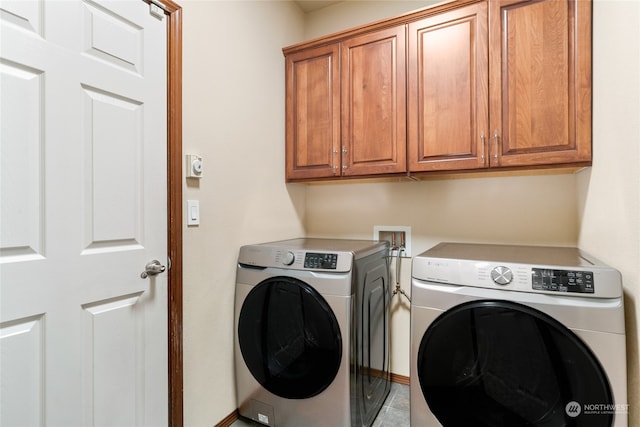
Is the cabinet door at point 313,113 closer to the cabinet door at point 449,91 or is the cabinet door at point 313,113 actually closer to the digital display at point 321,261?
the cabinet door at point 449,91

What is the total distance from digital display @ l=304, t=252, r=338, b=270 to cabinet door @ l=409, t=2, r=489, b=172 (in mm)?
699

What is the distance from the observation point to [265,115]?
193 centimetres

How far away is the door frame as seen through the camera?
53.2 inches

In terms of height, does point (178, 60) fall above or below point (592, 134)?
above

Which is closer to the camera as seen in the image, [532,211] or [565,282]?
[565,282]

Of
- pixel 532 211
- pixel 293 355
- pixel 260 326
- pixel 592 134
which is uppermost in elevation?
pixel 592 134

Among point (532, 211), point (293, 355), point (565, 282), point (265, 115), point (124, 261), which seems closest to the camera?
point (565, 282)

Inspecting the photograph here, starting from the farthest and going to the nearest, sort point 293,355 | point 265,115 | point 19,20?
1. point 265,115
2. point 293,355
3. point 19,20

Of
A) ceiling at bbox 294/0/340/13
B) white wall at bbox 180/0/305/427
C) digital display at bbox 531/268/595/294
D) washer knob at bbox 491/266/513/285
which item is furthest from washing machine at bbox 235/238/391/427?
ceiling at bbox 294/0/340/13

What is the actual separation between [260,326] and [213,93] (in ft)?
3.96

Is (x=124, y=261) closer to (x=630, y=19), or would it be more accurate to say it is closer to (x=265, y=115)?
(x=265, y=115)

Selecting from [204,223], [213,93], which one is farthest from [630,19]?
[204,223]

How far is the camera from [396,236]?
206cm

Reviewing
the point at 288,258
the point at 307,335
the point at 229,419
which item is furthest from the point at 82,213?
the point at 229,419
